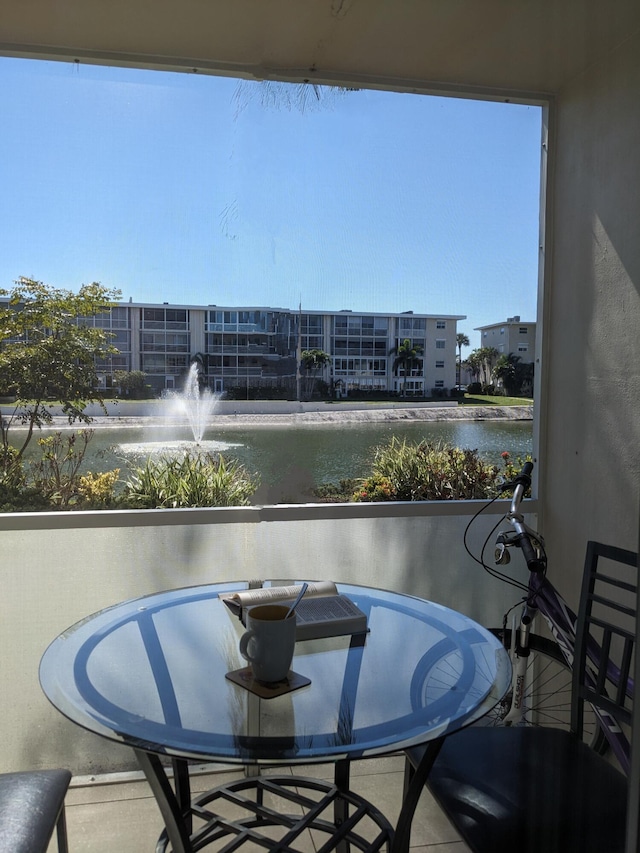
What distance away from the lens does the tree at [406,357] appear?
295 centimetres

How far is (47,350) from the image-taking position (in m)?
2.68

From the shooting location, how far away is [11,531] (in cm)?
262

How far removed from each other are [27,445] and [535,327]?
2146mm

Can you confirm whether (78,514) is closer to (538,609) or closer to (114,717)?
(114,717)

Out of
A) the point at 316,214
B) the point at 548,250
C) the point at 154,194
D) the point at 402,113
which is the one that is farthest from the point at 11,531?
the point at 548,250

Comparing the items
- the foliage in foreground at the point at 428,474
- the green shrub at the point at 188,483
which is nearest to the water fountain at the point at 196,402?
the green shrub at the point at 188,483

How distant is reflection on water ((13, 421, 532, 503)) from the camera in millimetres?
2727

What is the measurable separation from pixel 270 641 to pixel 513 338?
80.7 inches

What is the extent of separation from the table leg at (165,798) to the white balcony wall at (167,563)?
4.11 feet

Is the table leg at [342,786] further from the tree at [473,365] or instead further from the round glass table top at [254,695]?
the tree at [473,365]

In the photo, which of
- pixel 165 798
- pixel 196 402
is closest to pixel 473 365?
pixel 196 402

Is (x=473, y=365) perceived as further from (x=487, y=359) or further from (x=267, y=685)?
(x=267, y=685)

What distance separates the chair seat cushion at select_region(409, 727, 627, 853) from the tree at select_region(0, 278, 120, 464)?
1.82m

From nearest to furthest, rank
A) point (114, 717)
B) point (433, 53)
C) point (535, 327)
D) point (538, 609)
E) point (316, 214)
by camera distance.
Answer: point (114, 717) < point (538, 609) < point (433, 53) < point (316, 214) < point (535, 327)
